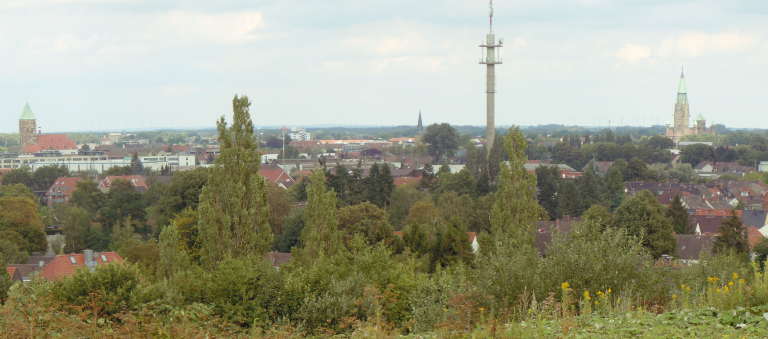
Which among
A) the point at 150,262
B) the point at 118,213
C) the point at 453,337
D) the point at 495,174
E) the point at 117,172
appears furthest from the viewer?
the point at 117,172

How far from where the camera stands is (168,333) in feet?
21.4

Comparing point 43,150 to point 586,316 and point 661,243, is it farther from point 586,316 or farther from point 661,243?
point 586,316

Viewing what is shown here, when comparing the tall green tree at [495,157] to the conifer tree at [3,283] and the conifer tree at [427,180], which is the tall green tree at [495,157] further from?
the conifer tree at [3,283]

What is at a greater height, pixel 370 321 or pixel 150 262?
pixel 370 321

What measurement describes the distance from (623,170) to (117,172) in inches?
2550

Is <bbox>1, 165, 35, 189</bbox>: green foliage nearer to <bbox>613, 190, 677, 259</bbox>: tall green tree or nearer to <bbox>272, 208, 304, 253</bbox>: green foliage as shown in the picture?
<bbox>272, 208, 304, 253</bbox>: green foliage

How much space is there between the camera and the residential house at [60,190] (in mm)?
75938

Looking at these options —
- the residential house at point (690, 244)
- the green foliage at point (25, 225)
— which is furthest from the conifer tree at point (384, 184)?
the green foliage at point (25, 225)

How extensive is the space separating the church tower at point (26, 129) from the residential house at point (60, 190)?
10040cm

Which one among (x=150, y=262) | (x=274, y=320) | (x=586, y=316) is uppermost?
(x=586, y=316)

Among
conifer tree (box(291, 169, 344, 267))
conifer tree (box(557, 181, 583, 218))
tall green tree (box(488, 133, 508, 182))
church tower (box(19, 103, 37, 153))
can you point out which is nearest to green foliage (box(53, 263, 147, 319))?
conifer tree (box(291, 169, 344, 267))

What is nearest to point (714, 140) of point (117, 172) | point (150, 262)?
point (117, 172)

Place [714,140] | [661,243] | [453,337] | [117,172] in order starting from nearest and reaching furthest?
[453,337], [661,243], [117,172], [714,140]

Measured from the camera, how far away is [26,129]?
168m
